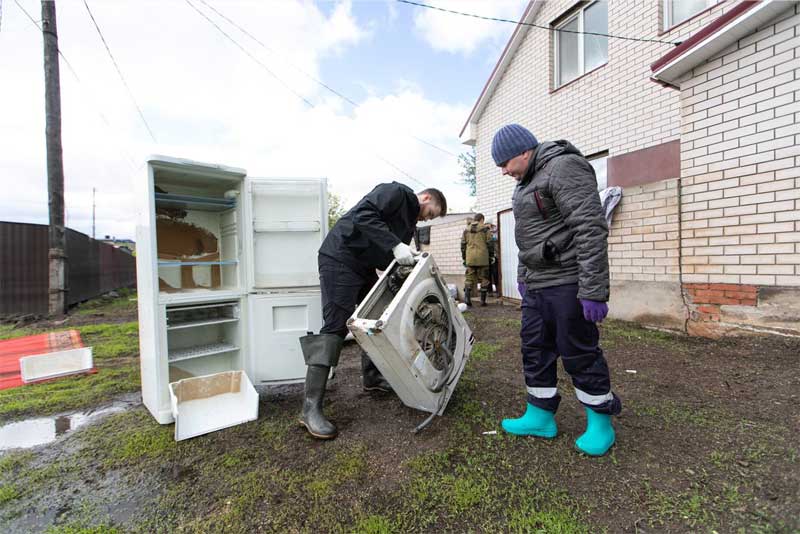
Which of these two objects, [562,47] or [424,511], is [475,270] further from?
[424,511]

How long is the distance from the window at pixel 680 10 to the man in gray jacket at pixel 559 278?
5.47 meters

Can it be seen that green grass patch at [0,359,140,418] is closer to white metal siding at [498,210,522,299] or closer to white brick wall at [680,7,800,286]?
white brick wall at [680,7,800,286]

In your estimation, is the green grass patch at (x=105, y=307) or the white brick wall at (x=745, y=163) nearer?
the white brick wall at (x=745, y=163)

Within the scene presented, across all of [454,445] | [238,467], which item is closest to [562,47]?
[454,445]

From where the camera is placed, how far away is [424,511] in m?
1.53

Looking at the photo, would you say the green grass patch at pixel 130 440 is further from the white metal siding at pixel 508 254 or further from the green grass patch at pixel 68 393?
the white metal siding at pixel 508 254

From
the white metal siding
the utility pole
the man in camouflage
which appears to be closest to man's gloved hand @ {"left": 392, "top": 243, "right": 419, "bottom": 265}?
the man in camouflage

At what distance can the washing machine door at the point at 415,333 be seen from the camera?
5.98ft

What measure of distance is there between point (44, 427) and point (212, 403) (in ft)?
3.49

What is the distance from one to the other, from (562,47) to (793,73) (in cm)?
513

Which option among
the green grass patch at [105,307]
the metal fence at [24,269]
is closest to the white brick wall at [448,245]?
the green grass patch at [105,307]

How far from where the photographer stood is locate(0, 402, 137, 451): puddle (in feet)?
7.55

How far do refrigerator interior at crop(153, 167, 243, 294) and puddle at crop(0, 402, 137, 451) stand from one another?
3.05 feet

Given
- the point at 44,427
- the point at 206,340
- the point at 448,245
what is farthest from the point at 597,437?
the point at 448,245
